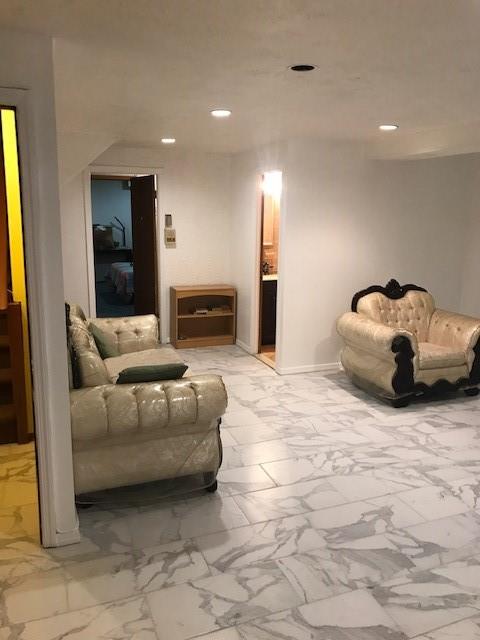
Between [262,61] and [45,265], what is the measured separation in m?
1.34

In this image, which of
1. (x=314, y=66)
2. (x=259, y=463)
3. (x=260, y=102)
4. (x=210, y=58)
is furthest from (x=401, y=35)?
(x=259, y=463)

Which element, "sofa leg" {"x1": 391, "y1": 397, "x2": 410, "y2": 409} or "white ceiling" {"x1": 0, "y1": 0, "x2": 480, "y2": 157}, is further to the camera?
"sofa leg" {"x1": 391, "y1": 397, "x2": 410, "y2": 409}

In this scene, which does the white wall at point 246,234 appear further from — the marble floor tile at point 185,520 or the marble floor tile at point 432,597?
the marble floor tile at point 432,597

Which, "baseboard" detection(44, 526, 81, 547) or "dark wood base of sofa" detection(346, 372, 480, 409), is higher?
"dark wood base of sofa" detection(346, 372, 480, 409)

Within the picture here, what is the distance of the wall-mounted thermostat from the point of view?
6.56m

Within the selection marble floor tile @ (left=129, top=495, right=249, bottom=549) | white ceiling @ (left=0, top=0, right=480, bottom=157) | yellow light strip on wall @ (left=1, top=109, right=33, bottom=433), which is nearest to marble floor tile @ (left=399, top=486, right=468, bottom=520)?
marble floor tile @ (left=129, top=495, right=249, bottom=549)

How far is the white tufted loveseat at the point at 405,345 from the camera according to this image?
460cm

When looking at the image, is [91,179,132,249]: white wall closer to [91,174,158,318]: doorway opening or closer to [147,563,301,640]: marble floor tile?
[91,174,158,318]: doorway opening

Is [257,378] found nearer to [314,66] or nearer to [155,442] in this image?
[155,442]

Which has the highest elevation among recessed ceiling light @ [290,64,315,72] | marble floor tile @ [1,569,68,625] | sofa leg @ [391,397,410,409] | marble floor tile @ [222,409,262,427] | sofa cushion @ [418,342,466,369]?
recessed ceiling light @ [290,64,315,72]

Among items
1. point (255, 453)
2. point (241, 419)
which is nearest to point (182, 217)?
point (241, 419)

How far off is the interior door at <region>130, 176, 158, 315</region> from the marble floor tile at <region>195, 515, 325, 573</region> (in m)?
4.26

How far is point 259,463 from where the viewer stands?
366 cm

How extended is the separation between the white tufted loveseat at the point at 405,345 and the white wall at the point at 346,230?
40cm
